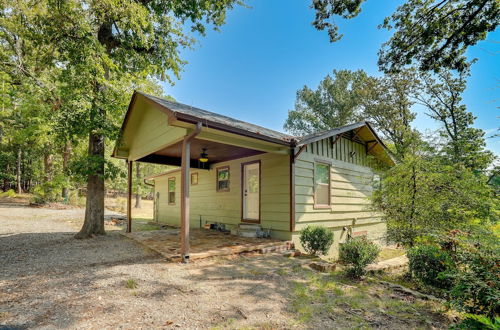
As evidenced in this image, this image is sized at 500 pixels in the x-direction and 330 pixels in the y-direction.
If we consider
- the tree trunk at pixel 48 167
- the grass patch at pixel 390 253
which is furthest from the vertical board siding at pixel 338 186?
the tree trunk at pixel 48 167

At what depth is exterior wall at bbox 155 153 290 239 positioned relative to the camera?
23.8 feet

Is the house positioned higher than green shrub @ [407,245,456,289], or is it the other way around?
the house

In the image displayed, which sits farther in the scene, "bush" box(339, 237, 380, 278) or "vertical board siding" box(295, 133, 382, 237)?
"vertical board siding" box(295, 133, 382, 237)

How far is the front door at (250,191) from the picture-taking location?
28.2ft

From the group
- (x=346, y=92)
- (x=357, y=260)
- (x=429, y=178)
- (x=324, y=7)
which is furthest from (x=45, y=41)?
(x=346, y=92)

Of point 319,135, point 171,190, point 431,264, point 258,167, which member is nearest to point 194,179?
point 171,190

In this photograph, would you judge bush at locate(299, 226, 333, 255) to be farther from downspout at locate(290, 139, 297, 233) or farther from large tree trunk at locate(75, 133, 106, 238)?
large tree trunk at locate(75, 133, 106, 238)

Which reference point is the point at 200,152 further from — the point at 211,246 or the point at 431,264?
the point at 431,264

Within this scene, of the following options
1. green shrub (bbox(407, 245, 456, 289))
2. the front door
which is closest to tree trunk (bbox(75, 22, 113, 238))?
the front door

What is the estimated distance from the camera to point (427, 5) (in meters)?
6.18

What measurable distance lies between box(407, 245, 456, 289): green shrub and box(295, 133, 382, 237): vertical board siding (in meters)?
2.20

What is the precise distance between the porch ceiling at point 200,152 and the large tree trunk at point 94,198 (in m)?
1.43

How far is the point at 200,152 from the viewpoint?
8.66 metres

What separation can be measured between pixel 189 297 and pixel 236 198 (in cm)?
553
